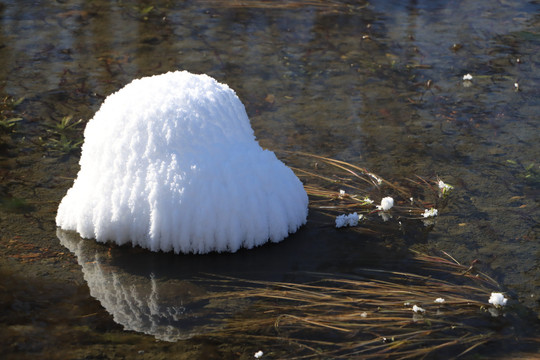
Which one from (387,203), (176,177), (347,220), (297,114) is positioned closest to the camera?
(176,177)

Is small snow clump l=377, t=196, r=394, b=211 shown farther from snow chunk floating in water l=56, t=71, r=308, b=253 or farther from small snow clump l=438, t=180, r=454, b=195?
snow chunk floating in water l=56, t=71, r=308, b=253

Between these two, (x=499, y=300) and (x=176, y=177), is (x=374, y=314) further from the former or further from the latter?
(x=176, y=177)

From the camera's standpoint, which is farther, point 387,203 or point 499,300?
point 387,203

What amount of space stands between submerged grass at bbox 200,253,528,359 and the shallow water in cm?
12

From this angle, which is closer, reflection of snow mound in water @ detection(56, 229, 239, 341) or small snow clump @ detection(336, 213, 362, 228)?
reflection of snow mound in water @ detection(56, 229, 239, 341)

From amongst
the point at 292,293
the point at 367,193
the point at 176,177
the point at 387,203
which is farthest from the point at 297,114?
the point at 292,293

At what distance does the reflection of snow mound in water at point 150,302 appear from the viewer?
136 inches

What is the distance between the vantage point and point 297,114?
5.77m

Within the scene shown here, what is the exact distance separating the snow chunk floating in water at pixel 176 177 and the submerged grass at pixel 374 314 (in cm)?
37

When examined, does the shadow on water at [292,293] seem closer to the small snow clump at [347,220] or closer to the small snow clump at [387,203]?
the small snow clump at [347,220]

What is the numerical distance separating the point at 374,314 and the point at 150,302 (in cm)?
116

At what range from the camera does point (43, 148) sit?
16.7ft

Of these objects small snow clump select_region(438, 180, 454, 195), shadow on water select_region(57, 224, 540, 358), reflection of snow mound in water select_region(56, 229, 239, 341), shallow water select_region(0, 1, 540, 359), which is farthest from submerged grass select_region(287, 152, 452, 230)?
reflection of snow mound in water select_region(56, 229, 239, 341)

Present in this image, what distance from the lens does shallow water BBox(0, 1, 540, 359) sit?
379cm
